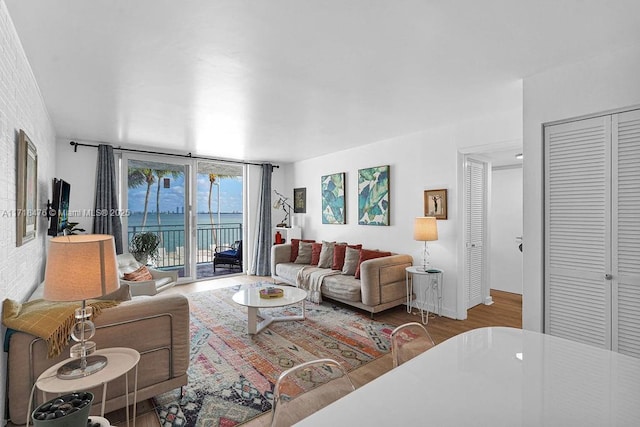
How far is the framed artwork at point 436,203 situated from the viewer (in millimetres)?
4070

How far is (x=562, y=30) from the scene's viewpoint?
196 centimetres

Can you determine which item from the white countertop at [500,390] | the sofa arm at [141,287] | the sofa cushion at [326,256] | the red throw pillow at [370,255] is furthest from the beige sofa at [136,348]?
the sofa cushion at [326,256]

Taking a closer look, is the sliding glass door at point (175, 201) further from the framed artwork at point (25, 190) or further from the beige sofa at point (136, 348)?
the beige sofa at point (136, 348)

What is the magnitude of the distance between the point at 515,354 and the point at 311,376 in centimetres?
89

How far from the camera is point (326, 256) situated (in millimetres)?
5203

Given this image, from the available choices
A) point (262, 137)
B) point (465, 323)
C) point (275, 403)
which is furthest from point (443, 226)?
point (275, 403)

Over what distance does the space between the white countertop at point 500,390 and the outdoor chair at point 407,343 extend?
19 cm

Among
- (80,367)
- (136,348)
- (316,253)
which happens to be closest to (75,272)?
(80,367)

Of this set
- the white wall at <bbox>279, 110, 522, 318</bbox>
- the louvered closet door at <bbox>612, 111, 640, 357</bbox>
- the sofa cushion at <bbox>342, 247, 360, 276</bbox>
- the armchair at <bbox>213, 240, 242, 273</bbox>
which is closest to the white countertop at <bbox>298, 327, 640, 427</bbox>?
the louvered closet door at <bbox>612, 111, 640, 357</bbox>

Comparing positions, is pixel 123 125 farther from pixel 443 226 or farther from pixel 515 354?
pixel 515 354

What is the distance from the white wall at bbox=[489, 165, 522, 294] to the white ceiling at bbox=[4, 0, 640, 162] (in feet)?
7.02

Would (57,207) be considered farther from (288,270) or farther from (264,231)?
(264,231)

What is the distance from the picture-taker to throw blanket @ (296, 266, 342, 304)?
15.2 ft

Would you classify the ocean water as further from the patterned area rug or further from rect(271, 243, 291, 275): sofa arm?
the patterned area rug
